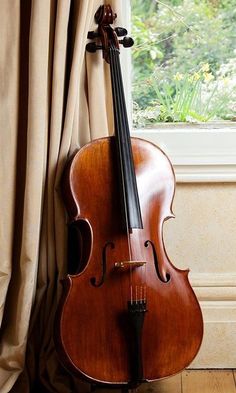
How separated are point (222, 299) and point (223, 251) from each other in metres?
0.17

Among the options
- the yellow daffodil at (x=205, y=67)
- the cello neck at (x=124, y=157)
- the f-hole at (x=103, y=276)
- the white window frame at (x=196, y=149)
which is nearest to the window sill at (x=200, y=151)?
the white window frame at (x=196, y=149)

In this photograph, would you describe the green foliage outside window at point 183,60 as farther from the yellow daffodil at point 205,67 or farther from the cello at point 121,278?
the cello at point 121,278

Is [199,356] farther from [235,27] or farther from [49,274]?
[235,27]

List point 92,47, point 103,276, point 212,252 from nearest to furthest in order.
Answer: point 103,276 < point 92,47 < point 212,252

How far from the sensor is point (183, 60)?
7.61 ft

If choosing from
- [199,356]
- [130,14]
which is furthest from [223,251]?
[130,14]

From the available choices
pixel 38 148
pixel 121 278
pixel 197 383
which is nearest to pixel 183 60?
pixel 38 148

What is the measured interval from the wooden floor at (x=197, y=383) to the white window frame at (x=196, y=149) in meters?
0.67

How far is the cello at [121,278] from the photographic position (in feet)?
5.93

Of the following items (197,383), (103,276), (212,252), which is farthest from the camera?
(212,252)

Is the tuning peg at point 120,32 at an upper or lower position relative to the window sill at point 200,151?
upper

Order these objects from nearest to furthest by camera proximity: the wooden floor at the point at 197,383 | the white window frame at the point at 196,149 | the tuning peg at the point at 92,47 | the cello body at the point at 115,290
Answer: the cello body at the point at 115,290 → the tuning peg at the point at 92,47 → the wooden floor at the point at 197,383 → the white window frame at the point at 196,149

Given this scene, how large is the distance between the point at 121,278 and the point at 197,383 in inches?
22.6

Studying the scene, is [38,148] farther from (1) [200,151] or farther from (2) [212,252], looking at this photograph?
(2) [212,252]
